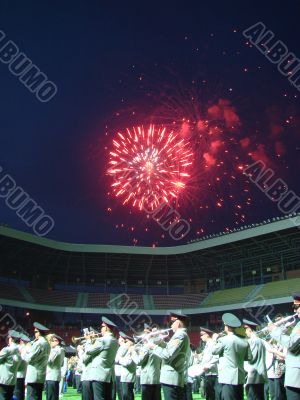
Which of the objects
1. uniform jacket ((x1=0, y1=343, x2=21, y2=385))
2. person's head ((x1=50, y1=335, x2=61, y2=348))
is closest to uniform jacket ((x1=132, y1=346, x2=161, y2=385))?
uniform jacket ((x1=0, y1=343, x2=21, y2=385))

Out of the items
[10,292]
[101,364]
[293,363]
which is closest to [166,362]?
[101,364]

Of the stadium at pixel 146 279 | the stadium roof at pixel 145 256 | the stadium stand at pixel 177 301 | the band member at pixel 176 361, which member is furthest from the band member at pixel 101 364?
the stadium stand at pixel 177 301

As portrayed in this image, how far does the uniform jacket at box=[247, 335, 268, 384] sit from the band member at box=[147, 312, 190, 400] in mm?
2300

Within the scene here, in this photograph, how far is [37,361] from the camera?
31.8 feet

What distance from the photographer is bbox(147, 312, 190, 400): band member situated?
291 inches

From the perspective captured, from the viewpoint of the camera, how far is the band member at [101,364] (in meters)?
8.66

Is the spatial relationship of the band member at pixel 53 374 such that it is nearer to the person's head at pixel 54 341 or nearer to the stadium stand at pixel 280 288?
the person's head at pixel 54 341

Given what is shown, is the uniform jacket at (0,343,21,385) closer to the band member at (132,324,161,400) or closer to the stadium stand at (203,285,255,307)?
the band member at (132,324,161,400)

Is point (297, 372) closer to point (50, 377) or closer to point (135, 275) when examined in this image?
point (50, 377)

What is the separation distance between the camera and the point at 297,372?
22.1ft

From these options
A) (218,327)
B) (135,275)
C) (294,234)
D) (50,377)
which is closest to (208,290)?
(218,327)

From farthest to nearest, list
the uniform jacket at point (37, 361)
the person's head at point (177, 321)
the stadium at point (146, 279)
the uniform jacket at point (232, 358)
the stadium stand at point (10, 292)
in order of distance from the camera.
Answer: the stadium stand at point (10, 292) < the stadium at point (146, 279) < the uniform jacket at point (37, 361) < the uniform jacket at point (232, 358) < the person's head at point (177, 321)

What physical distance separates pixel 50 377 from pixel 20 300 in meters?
30.2

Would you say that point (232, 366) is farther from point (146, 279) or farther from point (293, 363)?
point (146, 279)
